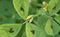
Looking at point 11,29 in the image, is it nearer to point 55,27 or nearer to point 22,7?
point 22,7

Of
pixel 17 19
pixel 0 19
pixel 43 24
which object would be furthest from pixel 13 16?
pixel 43 24

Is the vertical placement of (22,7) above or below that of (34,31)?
above

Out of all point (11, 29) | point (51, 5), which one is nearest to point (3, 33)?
point (11, 29)

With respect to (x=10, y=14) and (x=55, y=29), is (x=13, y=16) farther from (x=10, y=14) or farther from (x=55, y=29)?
(x=55, y=29)

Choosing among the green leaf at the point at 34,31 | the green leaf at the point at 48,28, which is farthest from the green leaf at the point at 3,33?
the green leaf at the point at 48,28

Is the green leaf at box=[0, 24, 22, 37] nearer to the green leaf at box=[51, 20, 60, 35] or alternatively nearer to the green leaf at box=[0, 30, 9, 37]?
the green leaf at box=[0, 30, 9, 37]

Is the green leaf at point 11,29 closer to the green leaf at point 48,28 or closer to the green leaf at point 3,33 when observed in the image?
the green leaf at point 3,33

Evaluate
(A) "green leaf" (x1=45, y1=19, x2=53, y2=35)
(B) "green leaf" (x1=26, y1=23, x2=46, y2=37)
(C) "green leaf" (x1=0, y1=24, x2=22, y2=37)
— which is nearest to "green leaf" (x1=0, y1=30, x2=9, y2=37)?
(C) "green leaf" (x1=0, y1=24, x2=22, y2=37)

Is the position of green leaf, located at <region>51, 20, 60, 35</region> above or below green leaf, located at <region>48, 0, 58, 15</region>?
below

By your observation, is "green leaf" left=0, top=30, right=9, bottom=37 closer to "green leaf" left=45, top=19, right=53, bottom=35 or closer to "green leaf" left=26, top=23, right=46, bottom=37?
"green leaf" left=26, top=23, right=46, bottom=37
